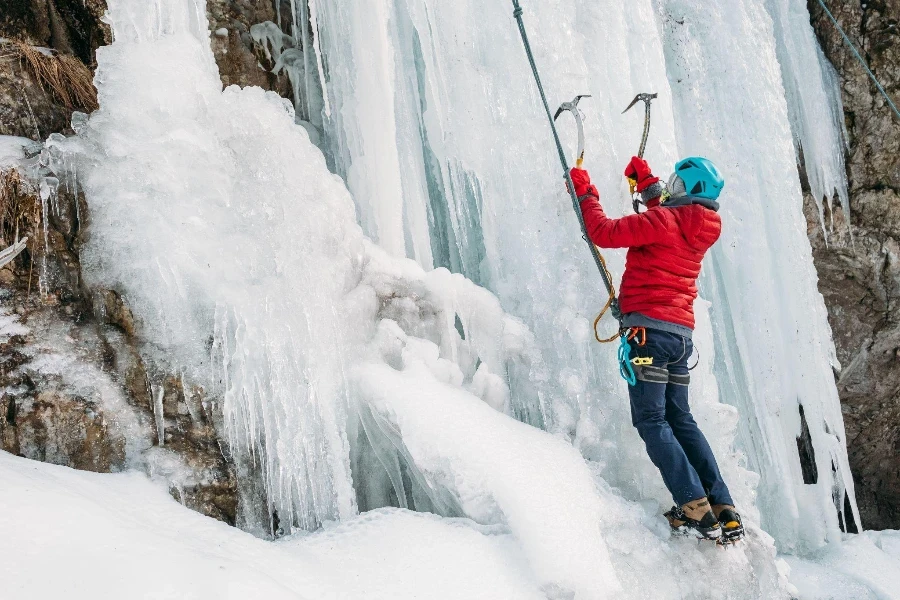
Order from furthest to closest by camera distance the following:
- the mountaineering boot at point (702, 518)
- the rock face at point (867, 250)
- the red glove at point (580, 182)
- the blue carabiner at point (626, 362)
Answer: the rock face at point (867, 250)
the red glove at point (580, 182)
the blue carabiner at point (626, 362)
the mountaineering boot at point (702, 518)

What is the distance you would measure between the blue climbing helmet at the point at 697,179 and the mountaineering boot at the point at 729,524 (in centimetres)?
138

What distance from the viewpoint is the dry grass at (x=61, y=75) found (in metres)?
2.94

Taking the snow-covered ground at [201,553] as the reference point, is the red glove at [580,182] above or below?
above

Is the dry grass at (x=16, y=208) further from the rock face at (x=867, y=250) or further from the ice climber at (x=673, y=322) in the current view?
the rock face at (x=867, y=250)

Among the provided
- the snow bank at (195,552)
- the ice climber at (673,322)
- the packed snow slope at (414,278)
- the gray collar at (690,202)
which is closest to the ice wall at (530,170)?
the packed snow slope at (414,278)

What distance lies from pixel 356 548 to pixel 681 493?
1395 millimetres

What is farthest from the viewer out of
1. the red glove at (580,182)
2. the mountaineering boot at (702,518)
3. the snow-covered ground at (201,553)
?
the red glove at (580,182)

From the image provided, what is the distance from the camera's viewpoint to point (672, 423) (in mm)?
3037

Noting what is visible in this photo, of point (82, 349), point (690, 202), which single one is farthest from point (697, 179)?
point (82, 349)

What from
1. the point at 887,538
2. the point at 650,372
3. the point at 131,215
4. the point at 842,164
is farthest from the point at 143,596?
the point at 842,164

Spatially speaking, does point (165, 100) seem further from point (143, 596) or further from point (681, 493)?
point (681, 493)

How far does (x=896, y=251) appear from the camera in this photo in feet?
19.5

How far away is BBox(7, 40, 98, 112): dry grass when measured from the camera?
2939 millimetres

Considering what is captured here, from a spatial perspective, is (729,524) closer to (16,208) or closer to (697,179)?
(697,179)
